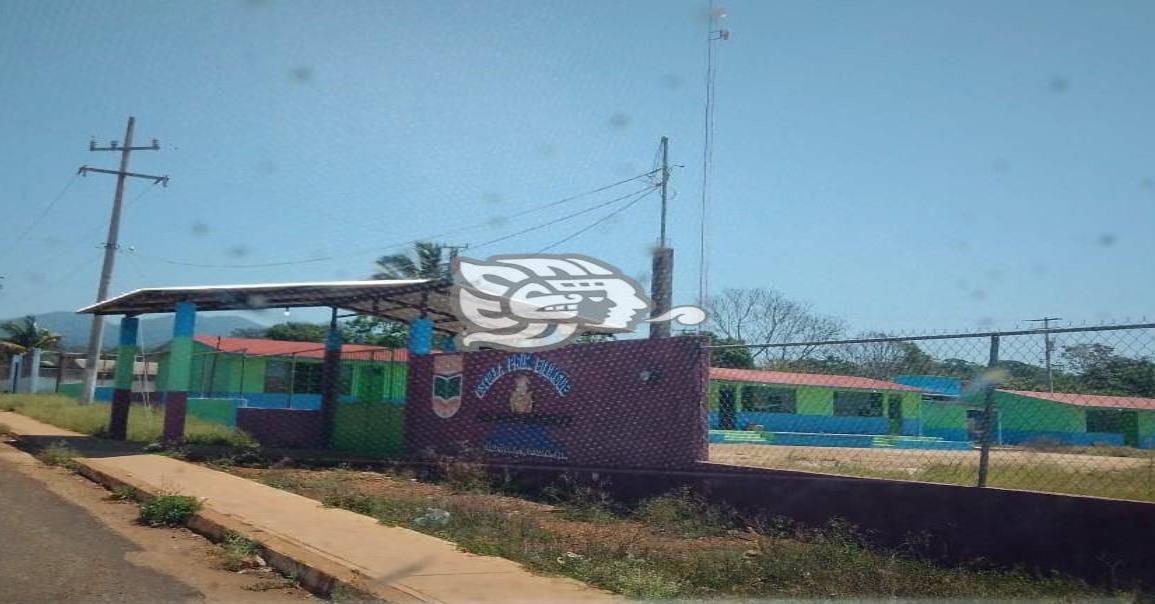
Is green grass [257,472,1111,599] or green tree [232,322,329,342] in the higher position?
green tree [232,322,329,342]

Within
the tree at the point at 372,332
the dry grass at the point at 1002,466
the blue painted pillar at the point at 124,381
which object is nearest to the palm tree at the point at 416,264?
the tree at the point at 372,332

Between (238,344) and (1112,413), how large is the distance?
36093 millimetres

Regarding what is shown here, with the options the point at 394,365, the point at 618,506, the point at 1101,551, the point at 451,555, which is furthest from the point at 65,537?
the point at 394,365

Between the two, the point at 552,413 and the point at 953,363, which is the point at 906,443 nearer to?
the point at 953,363

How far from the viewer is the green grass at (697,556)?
7.10 metres

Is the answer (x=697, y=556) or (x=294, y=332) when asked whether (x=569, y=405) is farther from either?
(x=294, y=332)

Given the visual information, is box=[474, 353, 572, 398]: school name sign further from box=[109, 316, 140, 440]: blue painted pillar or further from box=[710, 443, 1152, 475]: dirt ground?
box=[109, 316, 140, 440]: blue painted pillar

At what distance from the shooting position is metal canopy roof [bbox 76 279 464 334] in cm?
1798

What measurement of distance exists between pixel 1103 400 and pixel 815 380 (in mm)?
3037

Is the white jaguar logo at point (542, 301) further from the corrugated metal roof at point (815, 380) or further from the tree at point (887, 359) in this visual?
the tree at point (887, 359)

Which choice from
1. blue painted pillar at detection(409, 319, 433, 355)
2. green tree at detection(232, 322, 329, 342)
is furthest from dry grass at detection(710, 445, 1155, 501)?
green tree at detection(232, 322, 329, 342)

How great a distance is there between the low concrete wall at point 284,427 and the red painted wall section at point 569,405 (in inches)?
175

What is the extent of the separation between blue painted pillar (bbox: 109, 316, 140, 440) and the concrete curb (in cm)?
1229

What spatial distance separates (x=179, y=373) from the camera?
19094 mm
